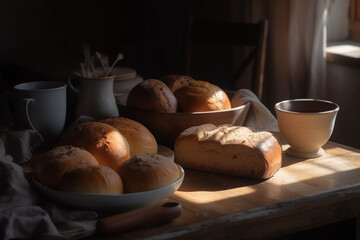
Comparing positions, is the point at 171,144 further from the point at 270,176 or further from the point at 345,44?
the point at 345,44

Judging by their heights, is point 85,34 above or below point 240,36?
below

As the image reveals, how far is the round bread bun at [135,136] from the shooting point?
4.04ft

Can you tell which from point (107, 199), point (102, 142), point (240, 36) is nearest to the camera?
point (107, 199)

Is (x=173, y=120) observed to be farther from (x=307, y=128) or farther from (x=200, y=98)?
(x=307, y=128)

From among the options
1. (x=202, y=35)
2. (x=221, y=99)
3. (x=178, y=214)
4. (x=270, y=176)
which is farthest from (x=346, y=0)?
(x=178, y=214)

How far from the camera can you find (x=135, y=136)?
1237mm

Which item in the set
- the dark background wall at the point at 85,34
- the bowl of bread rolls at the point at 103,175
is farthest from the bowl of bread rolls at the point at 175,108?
the dark background wall at the point at 85,34

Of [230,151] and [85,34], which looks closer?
[230,151]

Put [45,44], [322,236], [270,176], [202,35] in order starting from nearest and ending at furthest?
1. [270,176]
2. [322,236]
3. [202,35]
4. [45,44]

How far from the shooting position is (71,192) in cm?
100

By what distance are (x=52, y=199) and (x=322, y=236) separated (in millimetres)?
1105

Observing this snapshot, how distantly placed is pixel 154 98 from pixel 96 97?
0.15 meters

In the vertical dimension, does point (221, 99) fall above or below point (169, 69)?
above

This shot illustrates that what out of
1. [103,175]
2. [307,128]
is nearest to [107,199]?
[103,175]
